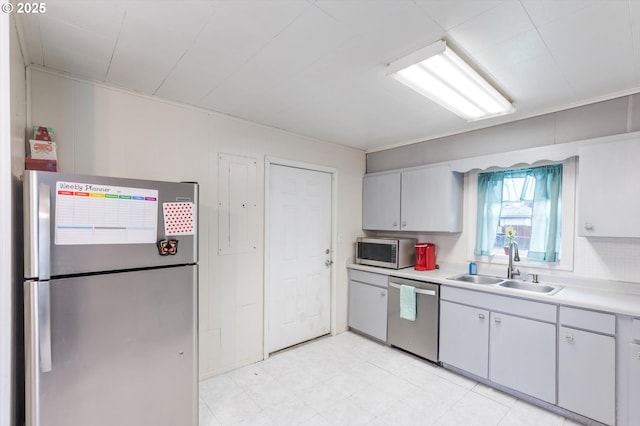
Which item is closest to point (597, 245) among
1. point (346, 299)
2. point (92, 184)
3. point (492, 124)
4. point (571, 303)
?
point (571, 303)

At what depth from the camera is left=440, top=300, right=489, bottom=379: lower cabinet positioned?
8.44 ft

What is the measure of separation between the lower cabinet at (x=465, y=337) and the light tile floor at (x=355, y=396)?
15cm

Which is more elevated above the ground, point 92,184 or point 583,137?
point 583,137

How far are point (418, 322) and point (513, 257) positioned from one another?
3.66 ft

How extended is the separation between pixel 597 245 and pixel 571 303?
70 cm

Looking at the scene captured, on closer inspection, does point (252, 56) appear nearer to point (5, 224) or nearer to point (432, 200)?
point (5, 224)

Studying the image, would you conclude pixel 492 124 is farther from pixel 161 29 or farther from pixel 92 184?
pixel 92 184

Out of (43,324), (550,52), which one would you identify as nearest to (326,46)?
(550,52)

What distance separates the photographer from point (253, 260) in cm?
296

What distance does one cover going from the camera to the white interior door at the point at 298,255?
3.18m

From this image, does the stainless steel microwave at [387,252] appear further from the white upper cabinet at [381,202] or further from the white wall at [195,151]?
the white wall at [195,151]

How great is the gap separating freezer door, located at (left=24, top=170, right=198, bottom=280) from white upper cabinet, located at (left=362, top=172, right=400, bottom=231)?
244cm

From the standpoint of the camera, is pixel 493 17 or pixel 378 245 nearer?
pixel 493 17

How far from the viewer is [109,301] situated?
5.16 ft
